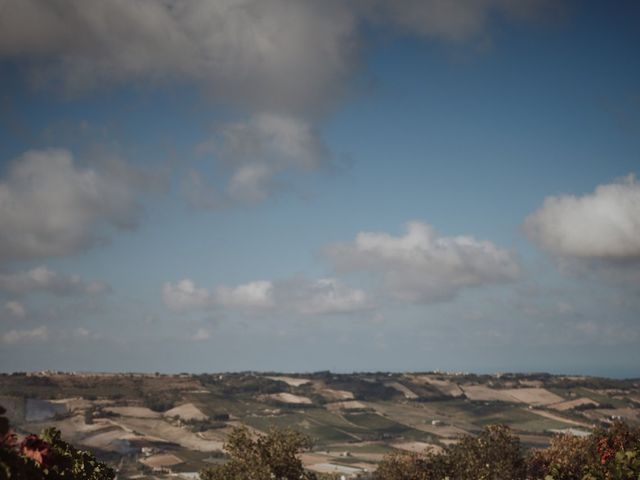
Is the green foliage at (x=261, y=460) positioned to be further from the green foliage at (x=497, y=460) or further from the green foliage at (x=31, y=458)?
the green foliage at (x=31, y=458)

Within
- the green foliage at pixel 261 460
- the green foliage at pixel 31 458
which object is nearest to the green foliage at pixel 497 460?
the green foliage at pixel 261 460

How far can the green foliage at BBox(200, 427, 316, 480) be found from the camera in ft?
198

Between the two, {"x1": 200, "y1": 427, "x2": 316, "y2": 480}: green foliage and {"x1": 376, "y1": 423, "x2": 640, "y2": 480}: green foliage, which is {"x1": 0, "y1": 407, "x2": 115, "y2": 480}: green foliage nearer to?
{"x1": 200, "y1": 427, "x2": 316, "y2": 480}: green foliage

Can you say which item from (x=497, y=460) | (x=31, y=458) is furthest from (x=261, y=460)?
(x=31, y=458)

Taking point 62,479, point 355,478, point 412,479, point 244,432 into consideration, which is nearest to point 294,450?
point 244,432

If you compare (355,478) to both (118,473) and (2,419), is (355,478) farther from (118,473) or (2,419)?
(2,419)

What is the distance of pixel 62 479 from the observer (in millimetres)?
22000

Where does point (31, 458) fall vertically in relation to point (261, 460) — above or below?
above

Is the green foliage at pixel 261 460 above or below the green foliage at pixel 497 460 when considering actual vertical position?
above

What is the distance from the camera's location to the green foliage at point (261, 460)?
60.5m

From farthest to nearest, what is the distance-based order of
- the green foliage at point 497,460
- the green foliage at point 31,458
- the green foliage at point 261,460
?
1. the green foliage at point 497,460
2. the green foliage at point 261,460
3. the green foliage at point 31,458

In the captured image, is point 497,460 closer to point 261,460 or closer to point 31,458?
point 261,460

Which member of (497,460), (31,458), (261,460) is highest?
(31,458)

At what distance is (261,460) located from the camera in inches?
2408
